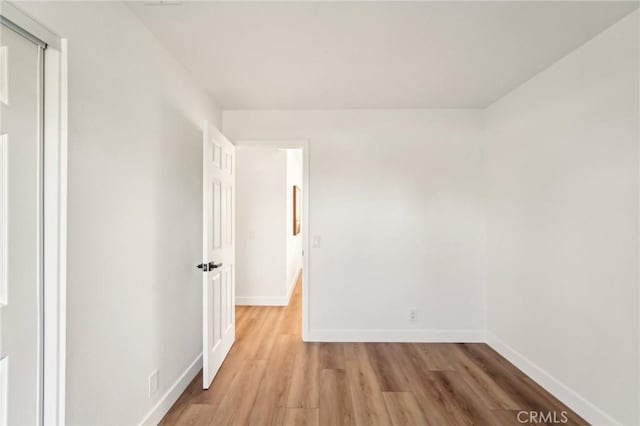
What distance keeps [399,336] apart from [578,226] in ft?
6.01

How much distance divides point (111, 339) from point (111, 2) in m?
1.66

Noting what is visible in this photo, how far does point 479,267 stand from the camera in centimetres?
299

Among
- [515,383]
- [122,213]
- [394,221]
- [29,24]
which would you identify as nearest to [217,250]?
[122,213]

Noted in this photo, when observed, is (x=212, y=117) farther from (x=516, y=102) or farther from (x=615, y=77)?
(x=615, y=77)

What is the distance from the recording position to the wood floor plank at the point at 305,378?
1997 millimetres

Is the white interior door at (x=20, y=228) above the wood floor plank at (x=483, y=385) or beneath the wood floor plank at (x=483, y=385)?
above

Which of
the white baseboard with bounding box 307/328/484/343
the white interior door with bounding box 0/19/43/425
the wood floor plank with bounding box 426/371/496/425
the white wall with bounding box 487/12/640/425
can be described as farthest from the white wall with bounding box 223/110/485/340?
the white interior door with bounding box 0/19/43/425

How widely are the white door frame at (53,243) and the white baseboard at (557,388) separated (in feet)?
9.30

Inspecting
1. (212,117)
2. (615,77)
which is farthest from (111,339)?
(615,77)

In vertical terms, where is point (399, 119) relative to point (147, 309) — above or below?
above

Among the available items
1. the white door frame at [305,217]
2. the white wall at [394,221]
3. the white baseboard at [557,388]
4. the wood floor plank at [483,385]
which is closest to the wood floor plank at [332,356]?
the white wall at [394,221]

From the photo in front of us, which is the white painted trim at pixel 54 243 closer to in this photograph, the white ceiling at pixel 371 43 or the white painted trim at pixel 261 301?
the white ceiling at pixel 371 43

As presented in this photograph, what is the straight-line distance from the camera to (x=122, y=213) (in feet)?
4.86

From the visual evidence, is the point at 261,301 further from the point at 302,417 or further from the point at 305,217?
the point at 302,417
